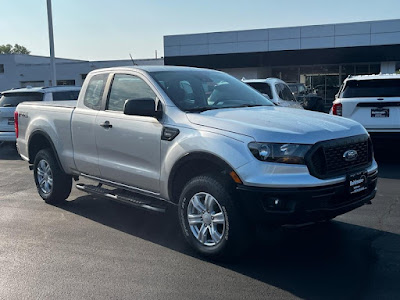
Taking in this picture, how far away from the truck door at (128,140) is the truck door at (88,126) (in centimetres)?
14

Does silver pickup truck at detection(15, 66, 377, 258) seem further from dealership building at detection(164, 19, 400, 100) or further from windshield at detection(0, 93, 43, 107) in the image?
dealership building at detection(164, 19, 400, 100)

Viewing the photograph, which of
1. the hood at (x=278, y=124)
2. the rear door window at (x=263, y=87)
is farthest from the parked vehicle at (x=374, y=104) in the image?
the hood at (x=278, y=124)

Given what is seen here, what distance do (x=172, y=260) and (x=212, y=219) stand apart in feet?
1.98

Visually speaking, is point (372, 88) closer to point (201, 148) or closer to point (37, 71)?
point (201, 148)

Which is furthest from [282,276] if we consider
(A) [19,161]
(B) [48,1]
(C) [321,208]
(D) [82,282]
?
(B) [48,1]

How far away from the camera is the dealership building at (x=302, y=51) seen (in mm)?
29578

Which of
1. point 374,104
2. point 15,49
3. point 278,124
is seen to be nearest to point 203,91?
point 278,124

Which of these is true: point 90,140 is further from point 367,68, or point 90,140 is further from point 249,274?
point 367,68

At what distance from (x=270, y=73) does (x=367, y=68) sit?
281 inches

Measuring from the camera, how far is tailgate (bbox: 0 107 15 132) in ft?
38.5

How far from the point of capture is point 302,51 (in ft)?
103

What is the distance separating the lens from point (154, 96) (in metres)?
5.25

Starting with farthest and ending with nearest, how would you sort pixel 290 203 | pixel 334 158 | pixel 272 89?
pixel 272 89
pixel 334 158
pixel 290 203

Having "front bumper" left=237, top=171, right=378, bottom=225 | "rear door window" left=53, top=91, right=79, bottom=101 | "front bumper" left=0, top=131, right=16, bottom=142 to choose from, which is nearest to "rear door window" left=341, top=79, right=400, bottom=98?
"front bumper" left=237, top=171, right=378, bottom=225
